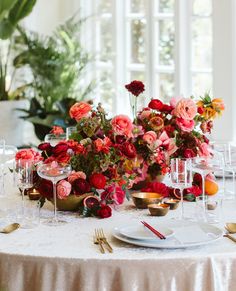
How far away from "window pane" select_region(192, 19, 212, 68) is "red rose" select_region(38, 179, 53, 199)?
107 inches

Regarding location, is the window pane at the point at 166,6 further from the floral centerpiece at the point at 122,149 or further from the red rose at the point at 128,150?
the red rose at the point at 128,150

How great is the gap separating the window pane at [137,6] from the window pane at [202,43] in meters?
0.59

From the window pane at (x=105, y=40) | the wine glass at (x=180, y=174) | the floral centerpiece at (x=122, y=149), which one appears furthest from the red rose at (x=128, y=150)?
the window pane at (x=105, y=40)

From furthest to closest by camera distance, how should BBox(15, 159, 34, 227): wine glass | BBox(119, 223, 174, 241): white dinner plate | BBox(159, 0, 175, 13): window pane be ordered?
1. BBox(159, 0, 175, 13): window pane
2. BBox(15, 159, 34, 227): wine glass
3. BBox(119, 223, 174, 241): white dinner plate

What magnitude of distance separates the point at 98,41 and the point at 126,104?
57 centimetres

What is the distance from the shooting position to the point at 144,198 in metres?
2.75

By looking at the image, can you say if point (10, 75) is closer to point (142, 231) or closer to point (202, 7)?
point (202, 7)

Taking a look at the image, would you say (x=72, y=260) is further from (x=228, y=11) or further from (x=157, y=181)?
(x=228, y=11)

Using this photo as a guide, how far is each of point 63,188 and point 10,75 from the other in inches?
155

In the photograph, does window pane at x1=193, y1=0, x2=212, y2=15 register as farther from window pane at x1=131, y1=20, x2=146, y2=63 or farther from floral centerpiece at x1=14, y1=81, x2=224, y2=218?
floral centerpiece at x1=14, y1=81, x2=224, y2=218

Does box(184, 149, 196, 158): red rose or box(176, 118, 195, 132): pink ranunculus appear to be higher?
box(176, 118, 195, 132): pink ranunculus

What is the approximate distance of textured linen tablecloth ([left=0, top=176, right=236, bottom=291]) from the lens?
7.12 ft

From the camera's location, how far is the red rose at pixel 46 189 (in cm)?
268

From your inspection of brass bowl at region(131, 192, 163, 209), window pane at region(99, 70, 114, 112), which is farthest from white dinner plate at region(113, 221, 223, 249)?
window pane at region(99, 70, 114, 112)
